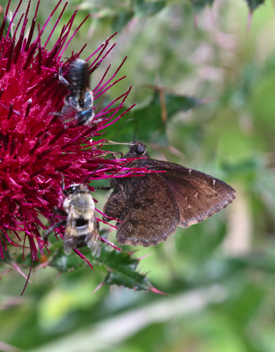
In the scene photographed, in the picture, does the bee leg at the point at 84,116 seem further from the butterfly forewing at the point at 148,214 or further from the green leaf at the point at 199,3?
the green leaf at the point at 199,3

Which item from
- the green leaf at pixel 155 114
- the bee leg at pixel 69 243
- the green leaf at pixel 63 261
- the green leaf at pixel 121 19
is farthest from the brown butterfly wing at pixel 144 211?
the green leaf at pixel 121 19

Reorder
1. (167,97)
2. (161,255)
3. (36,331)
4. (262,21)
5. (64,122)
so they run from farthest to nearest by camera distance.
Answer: (262,21), (161,255), (36,331), (167,97), (64,122)

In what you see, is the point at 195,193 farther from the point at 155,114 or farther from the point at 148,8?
the point at 148,8

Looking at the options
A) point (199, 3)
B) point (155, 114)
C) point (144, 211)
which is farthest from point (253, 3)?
point (144, 211)

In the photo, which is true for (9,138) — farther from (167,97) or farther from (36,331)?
(36,331)

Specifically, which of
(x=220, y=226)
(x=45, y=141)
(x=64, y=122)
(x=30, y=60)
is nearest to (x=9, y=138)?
(x=45, y=141)

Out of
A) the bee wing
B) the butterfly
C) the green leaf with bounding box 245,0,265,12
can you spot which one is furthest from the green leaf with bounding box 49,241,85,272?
the green leaf with bounding box 245,0,265,12
